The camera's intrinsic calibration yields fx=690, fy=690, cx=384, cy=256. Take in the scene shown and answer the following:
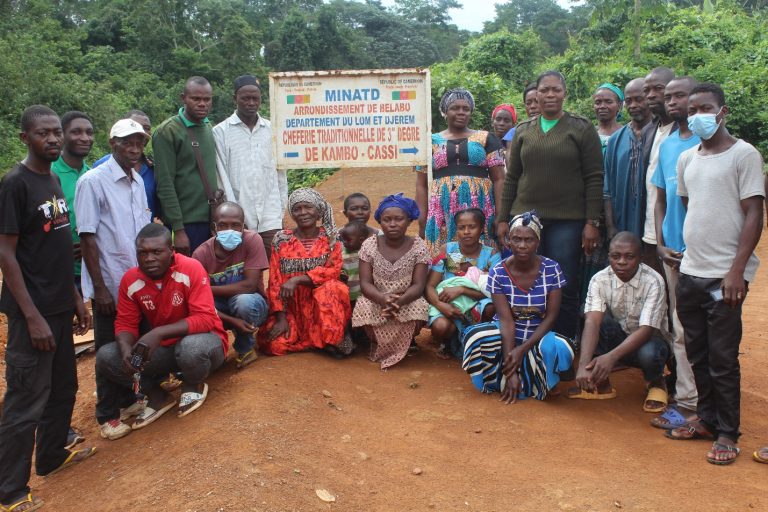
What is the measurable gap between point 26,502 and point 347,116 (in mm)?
3695

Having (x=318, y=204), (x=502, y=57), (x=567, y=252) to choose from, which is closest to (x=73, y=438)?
(x=318, y=204)

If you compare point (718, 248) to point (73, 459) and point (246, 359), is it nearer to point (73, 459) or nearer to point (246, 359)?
point (246, 359)

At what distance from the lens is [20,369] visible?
3.79 m

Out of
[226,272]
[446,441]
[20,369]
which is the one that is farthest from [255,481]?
[226,272]

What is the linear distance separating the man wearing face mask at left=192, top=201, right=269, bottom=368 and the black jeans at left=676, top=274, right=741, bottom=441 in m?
2.91

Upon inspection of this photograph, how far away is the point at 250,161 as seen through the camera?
575 cm

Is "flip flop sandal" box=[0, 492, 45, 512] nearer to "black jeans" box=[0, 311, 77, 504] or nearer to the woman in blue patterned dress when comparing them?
"black jeans" box=[0, 311, 77, 504]

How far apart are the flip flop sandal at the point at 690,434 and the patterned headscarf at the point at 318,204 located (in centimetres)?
284

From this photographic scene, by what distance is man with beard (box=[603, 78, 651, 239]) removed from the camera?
4.94 metres

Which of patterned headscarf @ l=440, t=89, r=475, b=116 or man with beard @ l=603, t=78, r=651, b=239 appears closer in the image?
man with beard @ l=603, t=78, r=651, b=239

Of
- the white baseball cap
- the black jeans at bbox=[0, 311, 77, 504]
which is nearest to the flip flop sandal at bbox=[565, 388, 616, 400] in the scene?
the black jeans at bbox=[0, 311, 77, 504]

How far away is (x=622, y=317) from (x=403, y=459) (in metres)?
1.87

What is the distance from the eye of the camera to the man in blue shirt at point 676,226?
4289 millimetres

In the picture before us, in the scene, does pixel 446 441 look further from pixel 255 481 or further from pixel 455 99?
pixel 455 99
